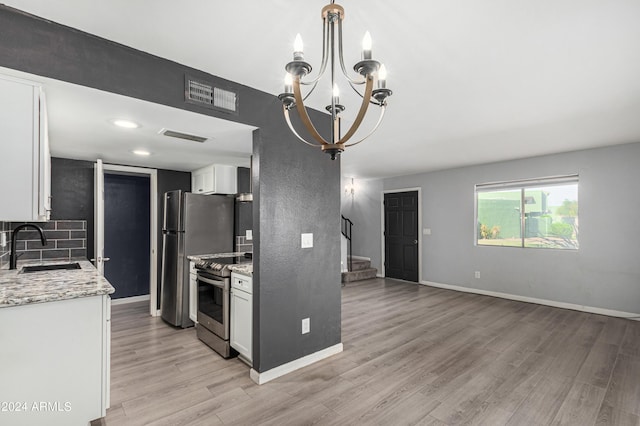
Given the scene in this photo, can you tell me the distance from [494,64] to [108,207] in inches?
224

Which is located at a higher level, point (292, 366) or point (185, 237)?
point (185, 237)

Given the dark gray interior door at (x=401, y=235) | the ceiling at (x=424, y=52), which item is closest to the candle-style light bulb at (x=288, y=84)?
the ceiling at (x=424, y=52)

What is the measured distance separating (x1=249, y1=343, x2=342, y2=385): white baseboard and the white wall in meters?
3.80

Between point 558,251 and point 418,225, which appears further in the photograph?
point 418,225

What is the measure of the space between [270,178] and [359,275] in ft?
16.0

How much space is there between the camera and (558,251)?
4.89 m

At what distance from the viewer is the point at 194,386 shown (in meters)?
2.54

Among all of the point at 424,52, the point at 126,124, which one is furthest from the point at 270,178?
the point at 424,52

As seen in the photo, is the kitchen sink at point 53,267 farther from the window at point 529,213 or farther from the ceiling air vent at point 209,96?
the window at point 529,213

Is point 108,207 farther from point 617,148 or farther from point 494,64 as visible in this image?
point 617,148

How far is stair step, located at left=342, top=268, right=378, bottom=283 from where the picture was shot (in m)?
6.80

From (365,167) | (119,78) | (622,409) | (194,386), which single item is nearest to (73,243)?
(194,386)

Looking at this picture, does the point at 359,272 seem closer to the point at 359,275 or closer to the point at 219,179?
the point at 359,275

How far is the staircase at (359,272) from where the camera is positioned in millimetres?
6836
